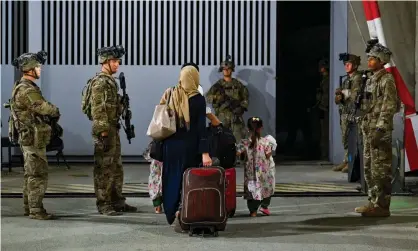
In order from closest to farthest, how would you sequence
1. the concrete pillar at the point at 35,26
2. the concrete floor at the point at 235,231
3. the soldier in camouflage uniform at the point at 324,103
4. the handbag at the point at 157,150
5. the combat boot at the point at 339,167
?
the concrete floor at the point at 235,231 → the handbag at the point at 157,150 → the combat boot at the point at 339,167 → the concrete pillar at the point at 35,26 → the soldier in camouflage uniform at the point at 324,103

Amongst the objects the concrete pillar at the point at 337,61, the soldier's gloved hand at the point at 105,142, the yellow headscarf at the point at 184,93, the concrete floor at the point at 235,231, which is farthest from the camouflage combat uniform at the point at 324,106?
the yellow headscarf at the point at 184,93

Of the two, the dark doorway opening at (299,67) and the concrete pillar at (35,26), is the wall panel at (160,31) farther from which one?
the dark doorway opening at (299,67)

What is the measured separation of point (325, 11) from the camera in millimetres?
15594

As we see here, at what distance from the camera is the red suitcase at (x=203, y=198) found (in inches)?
250

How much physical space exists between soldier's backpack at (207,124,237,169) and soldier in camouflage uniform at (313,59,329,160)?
6369 millimetres

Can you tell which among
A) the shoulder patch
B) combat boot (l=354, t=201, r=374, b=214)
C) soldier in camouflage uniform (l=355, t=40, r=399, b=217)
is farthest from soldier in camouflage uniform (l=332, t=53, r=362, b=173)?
the shoulder patch

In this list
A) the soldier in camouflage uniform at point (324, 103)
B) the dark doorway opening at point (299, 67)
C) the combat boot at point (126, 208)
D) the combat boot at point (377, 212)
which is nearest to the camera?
the combat boot at point (377, 212)

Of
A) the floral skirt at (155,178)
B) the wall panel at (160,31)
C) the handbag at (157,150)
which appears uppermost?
the wall panel at (160,31)

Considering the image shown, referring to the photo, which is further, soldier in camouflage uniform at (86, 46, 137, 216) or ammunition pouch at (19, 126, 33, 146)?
soldier in camouflage uniform at (86, 46, 137, 216)

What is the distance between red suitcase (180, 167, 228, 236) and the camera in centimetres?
635

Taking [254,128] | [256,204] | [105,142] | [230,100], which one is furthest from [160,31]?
[256,204]

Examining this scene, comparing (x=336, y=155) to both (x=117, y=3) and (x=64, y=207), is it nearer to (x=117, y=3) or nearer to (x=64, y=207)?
(x=117, y=3)

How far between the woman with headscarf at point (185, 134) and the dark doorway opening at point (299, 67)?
28.7ft

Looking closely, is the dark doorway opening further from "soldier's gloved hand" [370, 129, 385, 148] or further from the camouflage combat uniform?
"soldier's gloved hand" [370, 129, 385, 148]
